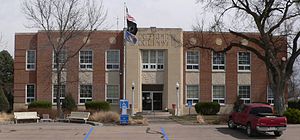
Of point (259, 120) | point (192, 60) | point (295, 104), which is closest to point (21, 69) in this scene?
point (192, 60)

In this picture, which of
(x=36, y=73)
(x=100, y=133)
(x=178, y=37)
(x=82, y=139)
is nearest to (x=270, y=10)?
(x=178, y=37)

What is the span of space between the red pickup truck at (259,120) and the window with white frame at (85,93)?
25248 mm

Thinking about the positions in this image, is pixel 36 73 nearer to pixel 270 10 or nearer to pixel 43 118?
pixel 43 118

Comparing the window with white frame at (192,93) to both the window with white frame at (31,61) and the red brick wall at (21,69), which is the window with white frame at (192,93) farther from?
the window with white frame at (31,61)

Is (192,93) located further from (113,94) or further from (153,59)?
(113,94)

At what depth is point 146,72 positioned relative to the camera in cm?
4800

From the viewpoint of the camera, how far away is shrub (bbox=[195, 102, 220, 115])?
4450 cm

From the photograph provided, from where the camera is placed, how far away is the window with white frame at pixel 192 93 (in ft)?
159

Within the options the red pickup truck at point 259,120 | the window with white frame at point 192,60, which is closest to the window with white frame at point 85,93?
the window with white frame at point 192,60

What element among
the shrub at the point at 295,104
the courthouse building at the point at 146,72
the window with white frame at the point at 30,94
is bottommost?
the shrub at the point at 295,104

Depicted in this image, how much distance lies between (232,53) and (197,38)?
415 centimetres

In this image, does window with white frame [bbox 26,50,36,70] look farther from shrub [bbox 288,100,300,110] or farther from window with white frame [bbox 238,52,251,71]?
shrub [bbox 288,100,300,110]

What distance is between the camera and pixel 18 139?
20422 mm

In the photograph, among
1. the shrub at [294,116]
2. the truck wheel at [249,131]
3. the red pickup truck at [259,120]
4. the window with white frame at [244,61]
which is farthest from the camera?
the window with white frame at [244,61]
